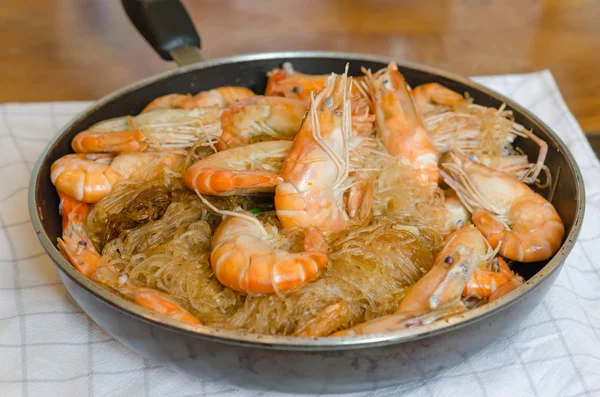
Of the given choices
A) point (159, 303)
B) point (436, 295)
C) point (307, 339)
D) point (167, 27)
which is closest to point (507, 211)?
point (436, 295)

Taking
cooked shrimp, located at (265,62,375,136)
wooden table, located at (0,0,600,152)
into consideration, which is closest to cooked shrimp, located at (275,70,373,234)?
cooked shrimp, located at (265,62,375,136)

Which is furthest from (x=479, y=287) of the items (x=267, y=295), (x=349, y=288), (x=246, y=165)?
(x=246, y=165)

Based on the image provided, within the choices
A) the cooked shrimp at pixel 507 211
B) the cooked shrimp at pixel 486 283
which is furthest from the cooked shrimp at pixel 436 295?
the cooked shrimp at pixel 507 211

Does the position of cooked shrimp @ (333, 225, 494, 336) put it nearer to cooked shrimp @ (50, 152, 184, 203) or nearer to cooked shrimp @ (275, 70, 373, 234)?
cooked shrimp @ (275, 70, 373, 234)

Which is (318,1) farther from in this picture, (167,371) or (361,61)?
(167,371)

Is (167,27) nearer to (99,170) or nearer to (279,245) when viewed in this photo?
(99,170)

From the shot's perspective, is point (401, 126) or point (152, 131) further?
point (152, 131)
